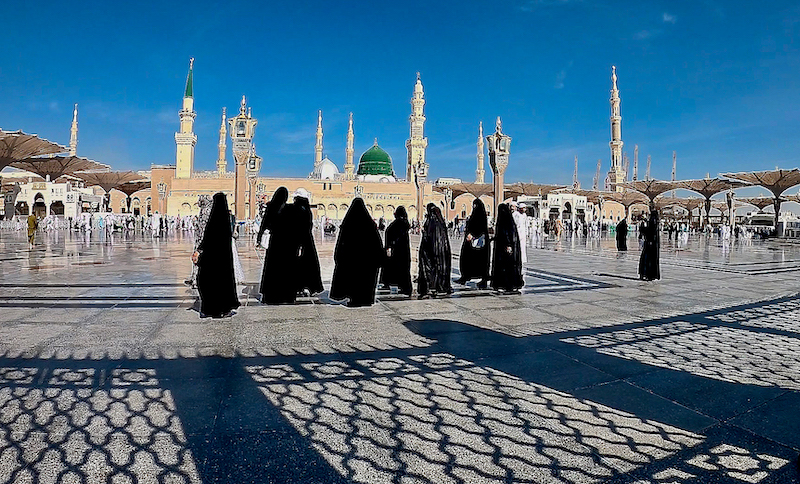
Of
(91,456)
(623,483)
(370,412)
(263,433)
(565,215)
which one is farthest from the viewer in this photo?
(565,215)

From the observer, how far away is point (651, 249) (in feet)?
20.6


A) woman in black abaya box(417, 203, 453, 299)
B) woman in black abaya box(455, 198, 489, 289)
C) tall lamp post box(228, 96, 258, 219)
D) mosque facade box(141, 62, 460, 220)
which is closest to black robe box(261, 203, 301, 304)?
woman in black abaya box(417, 203, 453, 299)

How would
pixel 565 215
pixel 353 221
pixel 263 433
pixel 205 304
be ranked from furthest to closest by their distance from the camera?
pixel 565 215
pixel 353 221
pixel 205 304
pixel 263 433

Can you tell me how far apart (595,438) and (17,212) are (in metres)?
50.2

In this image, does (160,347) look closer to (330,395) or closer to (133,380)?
(133,380)

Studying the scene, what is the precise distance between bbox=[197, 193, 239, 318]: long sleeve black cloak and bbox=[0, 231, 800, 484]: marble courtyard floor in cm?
18

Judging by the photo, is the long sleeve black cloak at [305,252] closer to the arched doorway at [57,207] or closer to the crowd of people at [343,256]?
the crowd of people at [343,256]

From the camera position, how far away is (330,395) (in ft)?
7.00

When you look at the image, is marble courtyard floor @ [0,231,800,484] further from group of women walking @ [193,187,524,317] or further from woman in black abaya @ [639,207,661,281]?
woman in black abaya @ [639,207,661,281]

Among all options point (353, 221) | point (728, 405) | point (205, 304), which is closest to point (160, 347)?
point (205, 304)

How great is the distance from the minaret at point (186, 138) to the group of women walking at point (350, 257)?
129 ft

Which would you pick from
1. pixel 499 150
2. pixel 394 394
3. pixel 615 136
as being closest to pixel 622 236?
pixel 499 150

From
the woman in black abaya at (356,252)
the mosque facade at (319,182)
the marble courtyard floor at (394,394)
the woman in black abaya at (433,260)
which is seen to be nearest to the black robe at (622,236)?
the marble courtyard floor at (394,394)

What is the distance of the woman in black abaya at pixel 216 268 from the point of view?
368cm
